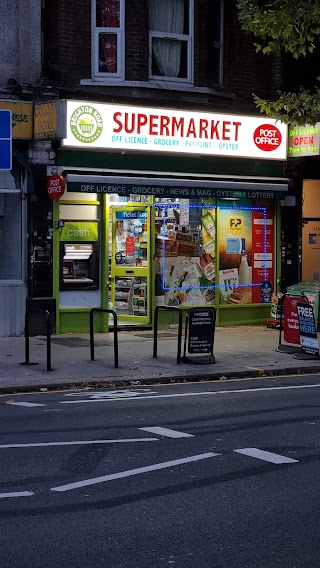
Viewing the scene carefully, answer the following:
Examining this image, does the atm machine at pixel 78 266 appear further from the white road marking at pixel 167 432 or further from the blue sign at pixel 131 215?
the white road marking at pixel 167 432

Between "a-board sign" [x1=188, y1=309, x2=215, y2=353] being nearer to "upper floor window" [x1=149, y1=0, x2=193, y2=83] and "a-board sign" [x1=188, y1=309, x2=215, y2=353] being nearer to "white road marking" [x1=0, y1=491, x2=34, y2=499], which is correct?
"upper floor window" [x1=149, y1=0, x2=193, y2=83]

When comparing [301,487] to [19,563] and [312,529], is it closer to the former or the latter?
[312,529]

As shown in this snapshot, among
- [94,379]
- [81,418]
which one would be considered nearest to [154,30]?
[94,379]

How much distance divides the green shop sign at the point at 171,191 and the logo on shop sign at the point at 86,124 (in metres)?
0.93

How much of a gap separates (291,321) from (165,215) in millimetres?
4609

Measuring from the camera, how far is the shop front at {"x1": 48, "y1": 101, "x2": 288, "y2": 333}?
1895 cm

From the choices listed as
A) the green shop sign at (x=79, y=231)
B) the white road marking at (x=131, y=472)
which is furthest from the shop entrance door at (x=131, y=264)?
the white road marking at (x=131, y=472)

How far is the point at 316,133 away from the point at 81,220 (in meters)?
5.45

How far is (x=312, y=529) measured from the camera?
6.29m

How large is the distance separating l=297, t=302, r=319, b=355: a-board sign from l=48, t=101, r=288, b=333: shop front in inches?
182

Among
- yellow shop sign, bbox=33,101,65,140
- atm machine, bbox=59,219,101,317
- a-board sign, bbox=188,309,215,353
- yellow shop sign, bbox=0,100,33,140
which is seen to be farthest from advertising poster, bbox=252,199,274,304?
a-board sign, bbox=188,309,215,353

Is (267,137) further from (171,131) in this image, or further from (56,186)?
(56,186)

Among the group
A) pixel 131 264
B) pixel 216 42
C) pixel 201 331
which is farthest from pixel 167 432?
pixel 216 42

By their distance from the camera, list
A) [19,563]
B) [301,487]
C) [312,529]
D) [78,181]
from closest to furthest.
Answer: [19,563], [312,529], [301,487], [78,181]
